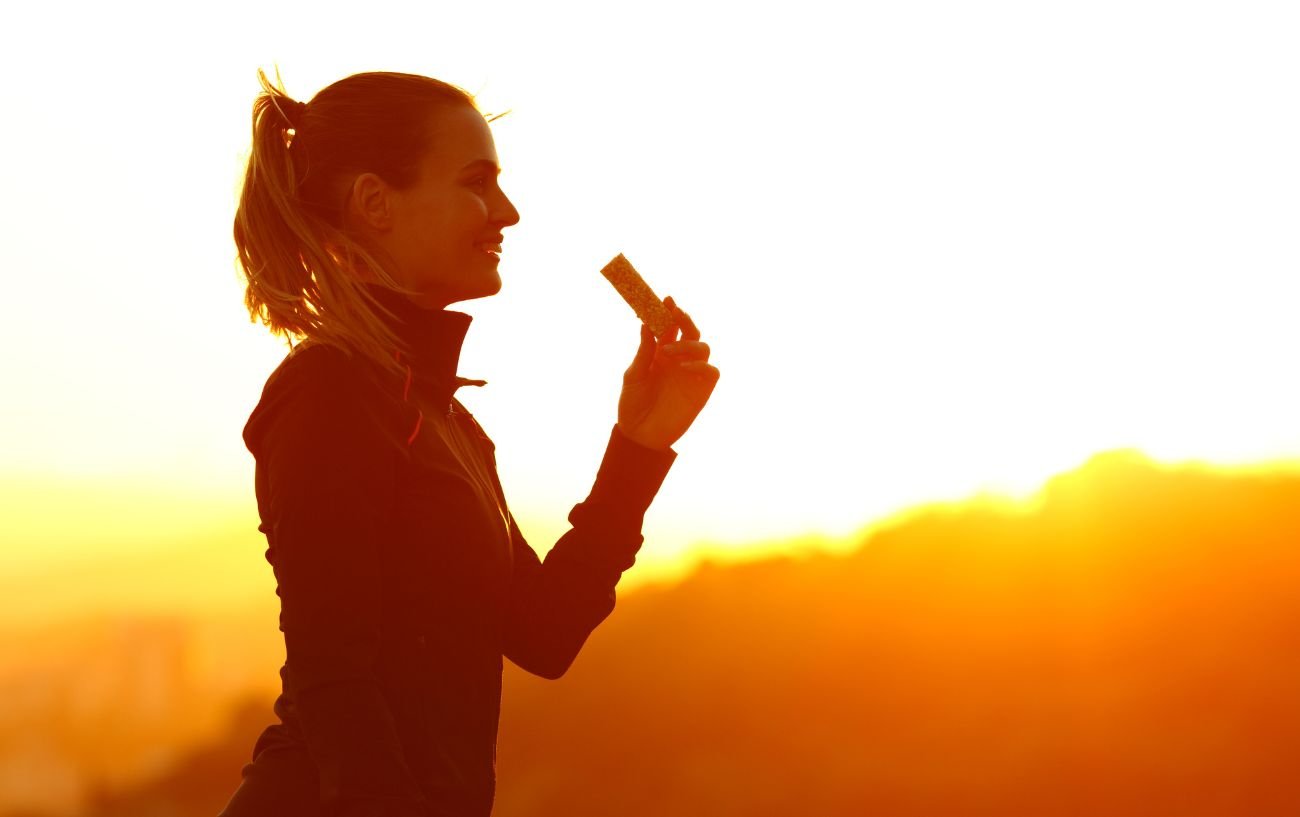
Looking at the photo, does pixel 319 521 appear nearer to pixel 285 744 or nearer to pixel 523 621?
pixel 285 744

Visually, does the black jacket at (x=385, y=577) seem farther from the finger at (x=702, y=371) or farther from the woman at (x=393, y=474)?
the finger at (x=702, y=371)

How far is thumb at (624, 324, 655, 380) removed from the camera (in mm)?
3906

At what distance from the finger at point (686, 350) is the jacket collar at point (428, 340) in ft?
1.76

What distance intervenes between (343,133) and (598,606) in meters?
1.26

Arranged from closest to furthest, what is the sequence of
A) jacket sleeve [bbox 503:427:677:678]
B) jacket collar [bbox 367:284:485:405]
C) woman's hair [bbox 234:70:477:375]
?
woman's hair [bbox 234:70:477:375] → jacket collar [bbox 367:284:485:405] → jacket sleeve [bbox 503:427:677:678]

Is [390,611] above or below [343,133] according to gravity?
below

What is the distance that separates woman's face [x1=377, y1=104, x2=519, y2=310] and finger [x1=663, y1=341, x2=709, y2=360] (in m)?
0.54

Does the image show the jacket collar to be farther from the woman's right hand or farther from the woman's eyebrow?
the woman's right hand

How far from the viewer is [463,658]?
10.2 ft

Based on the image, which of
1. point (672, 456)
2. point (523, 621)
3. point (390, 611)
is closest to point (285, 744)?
point (390, 611)

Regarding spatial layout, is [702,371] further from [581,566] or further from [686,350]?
[581,566]

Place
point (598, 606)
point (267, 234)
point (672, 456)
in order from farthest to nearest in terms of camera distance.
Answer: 1. point (672, 456)
2. point (598, 606)
3. point (267, 234)

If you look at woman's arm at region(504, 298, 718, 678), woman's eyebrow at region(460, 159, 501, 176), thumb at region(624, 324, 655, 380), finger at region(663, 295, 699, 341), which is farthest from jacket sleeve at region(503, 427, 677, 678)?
woman's eyebrow at region(460, 159, 501, 176)

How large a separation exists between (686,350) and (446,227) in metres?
0.73
